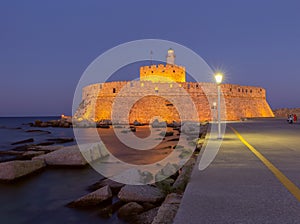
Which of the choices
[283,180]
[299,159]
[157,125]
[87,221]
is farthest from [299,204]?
[157,125]

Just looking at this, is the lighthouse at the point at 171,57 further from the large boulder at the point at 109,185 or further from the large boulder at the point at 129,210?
the large boulder at the point at 129,210

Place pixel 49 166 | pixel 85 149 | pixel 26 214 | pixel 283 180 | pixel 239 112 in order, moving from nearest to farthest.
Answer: pixel 283 180
pixel 26 214
pixel 49 166
pixel 85 149
pixel 239 112

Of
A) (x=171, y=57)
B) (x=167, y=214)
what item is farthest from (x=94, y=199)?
(x=171, y=57)

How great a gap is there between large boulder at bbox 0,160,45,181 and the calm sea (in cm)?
18

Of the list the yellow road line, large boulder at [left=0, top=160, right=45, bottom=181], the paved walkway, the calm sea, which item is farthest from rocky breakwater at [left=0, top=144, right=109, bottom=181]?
the yellow road line

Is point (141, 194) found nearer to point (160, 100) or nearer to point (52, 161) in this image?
point (52, 161)

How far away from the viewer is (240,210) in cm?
203

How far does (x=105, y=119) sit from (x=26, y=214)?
24972 mm

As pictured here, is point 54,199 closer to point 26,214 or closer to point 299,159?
point 26,214

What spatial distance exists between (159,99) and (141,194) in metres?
23.4

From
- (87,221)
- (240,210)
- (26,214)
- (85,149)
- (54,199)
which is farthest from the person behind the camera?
(85,149)

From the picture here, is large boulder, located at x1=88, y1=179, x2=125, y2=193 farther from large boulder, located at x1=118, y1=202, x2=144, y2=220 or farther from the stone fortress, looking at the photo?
the stone fortress

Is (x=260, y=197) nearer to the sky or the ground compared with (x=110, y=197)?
nearer to the sky

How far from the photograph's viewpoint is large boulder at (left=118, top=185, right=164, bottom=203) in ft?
13.3
